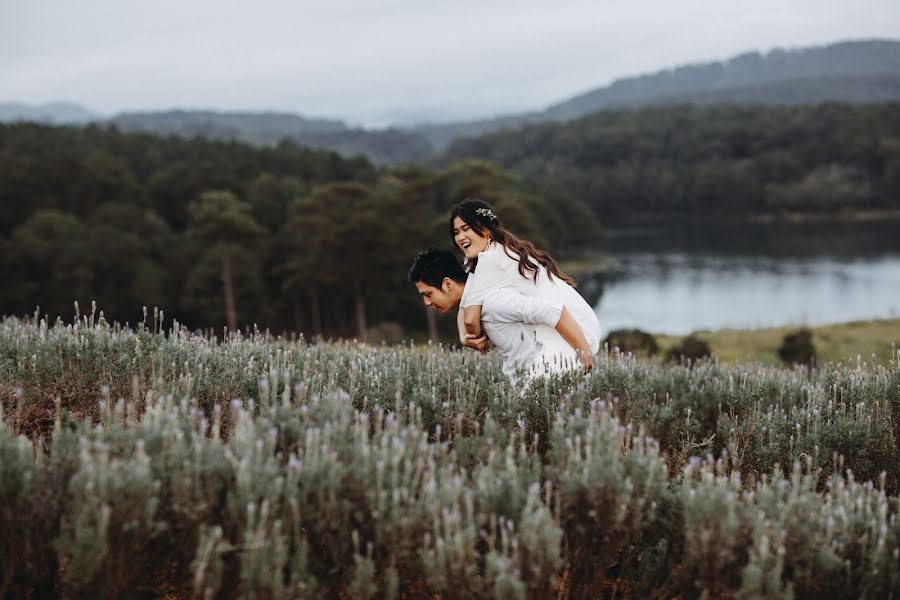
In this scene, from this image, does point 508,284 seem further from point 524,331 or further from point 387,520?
point 387,520

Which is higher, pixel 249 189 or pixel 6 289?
pixel 249 189

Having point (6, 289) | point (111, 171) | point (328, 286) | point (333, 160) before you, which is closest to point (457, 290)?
point (6, 289)

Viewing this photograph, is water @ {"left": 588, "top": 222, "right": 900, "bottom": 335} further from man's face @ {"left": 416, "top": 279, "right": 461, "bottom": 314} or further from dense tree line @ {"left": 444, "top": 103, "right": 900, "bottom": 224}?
man's face @ {"left": 416, "top": 279, "right": 461, "bottom": 314}

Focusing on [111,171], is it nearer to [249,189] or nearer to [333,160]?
[249,189]

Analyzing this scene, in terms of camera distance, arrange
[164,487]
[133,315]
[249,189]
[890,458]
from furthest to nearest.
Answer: [249,189] < [133,315] < [890,458] < [164,487]

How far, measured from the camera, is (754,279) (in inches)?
2685

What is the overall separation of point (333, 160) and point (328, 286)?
40.4 meters

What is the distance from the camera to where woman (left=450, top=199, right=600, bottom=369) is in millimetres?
5746

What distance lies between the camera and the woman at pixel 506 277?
5.75m

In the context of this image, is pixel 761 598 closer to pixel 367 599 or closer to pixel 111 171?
pixel 367 599

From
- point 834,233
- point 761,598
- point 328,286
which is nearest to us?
point 761,598

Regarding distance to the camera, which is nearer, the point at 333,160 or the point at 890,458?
the point at 890,458

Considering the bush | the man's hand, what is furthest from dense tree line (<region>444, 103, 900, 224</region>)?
the man's hand

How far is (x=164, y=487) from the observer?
10.9 feet
